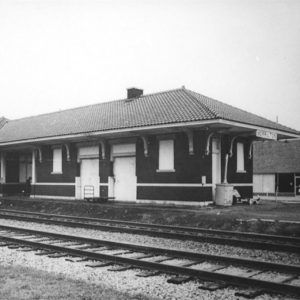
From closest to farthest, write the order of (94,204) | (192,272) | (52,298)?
1. (52,298)
2. (192,272)
3. (94,204)

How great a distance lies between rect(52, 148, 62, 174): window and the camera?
78.0 ft

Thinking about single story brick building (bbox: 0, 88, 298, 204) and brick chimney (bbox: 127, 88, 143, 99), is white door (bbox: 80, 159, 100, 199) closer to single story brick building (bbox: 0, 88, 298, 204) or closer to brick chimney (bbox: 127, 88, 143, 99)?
single story brick building (bbox: 0, 88, 298, 204)

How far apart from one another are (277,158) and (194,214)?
26.7 meters

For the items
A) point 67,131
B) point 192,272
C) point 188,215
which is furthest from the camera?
point 67,131

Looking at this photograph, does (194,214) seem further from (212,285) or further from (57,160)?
(57,160)

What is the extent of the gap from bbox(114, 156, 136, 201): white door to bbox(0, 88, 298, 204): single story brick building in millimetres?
50

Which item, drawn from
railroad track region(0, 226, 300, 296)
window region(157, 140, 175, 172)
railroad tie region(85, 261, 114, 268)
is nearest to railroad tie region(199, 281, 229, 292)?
railroad track region(0, 226, 300, 296)

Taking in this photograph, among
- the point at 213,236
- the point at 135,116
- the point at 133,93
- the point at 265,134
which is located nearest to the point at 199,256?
the point at 213,236

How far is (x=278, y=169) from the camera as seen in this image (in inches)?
1518

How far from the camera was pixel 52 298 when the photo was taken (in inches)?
230

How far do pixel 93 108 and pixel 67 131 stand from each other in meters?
4.48

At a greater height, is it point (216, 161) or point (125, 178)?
point (216, 161)

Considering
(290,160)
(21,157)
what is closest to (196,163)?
(21,157)

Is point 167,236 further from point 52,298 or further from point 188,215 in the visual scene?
point 52,298
